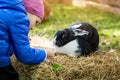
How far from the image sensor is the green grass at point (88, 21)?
5731 mm

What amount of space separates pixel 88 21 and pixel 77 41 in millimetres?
2641

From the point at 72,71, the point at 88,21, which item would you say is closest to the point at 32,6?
the point at 72,71

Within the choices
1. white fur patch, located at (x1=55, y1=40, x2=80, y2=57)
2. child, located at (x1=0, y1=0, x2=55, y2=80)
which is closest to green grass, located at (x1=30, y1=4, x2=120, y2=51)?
white fur patch, located at (x1=55, y1=40, x2=80, y2=57)

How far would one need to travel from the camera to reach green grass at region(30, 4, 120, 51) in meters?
5.73

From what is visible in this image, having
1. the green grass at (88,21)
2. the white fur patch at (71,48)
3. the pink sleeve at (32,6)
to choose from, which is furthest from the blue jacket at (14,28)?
the green grass at (88,21)

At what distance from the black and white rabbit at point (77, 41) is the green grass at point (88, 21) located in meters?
0.38

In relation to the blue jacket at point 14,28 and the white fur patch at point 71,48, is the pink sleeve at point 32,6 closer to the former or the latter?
the blue jacket at point 14,28

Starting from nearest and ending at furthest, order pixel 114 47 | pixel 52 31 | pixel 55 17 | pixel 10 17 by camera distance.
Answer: pixel 10 17 → pixel 114 47 → pixel 52 31 → pixel 55 17

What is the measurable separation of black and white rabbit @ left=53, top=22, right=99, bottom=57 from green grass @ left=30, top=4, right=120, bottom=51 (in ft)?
1.24

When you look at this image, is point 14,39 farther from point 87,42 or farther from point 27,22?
point 87,42

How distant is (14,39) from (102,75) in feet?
4.81

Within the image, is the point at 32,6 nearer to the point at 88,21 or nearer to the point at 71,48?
the point at 71,48

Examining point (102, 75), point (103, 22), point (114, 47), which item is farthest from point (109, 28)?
point (102, 75)

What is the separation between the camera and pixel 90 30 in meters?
4.84
